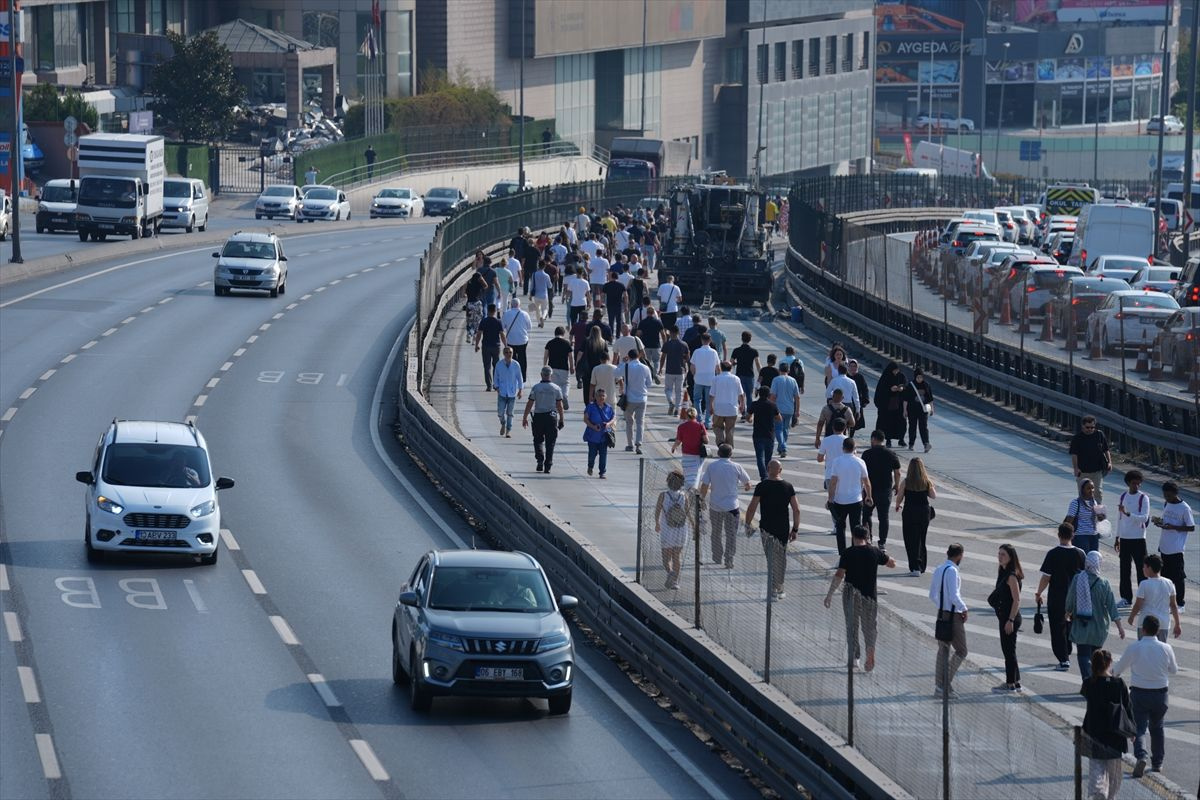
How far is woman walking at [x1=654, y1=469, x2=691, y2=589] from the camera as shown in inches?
755

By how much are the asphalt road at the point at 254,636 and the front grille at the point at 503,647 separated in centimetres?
64

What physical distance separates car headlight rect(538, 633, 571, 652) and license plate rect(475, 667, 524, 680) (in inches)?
9.9

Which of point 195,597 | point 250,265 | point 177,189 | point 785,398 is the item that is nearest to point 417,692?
point 195,597

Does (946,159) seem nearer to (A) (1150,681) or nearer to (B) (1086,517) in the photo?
(B) (1086,517)

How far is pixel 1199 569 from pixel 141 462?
12239 millimetres

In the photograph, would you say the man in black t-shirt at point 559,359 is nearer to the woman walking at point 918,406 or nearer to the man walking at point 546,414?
the man walking at point 546,414

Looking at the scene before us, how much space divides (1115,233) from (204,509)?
136 ft

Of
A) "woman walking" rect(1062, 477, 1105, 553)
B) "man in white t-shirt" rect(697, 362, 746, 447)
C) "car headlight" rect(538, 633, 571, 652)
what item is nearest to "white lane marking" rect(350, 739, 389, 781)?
"car headlight" rect(538, 633, 571, 652)

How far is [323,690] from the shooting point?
17922mm

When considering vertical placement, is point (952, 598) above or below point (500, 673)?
above

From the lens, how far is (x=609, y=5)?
122 metres

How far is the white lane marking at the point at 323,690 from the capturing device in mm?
17516

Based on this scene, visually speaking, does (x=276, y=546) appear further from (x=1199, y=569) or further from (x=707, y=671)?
(x=1199, y=569)

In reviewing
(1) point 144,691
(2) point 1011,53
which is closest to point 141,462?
(1) point 144,691
